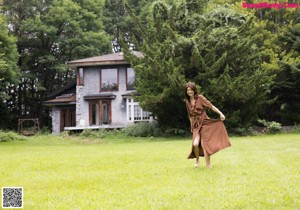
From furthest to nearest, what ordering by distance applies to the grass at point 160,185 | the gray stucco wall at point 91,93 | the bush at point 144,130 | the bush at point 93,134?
the gray stucco wall at point 91,93 → the bush at point 93,134 → the bush at point 144,130 → the grass at point 160,185

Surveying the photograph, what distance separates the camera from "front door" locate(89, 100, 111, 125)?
32.2 m

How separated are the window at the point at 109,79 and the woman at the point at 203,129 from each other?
77.3ft

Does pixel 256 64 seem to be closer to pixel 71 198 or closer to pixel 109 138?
pixel 109 138

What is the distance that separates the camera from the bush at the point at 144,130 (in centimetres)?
2598

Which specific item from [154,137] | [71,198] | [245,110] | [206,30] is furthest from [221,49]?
[71,198]

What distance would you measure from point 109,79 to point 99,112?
9.26 ft

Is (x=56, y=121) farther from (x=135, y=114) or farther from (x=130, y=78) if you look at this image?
(x=130, y=78)

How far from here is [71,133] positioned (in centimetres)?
3036

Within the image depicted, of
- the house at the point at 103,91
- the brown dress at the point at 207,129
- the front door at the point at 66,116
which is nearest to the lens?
the brown dress at the point at 207,129

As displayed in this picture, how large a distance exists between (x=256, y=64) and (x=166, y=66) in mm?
7391

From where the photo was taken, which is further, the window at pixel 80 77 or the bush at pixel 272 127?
the window at pixel 80 77
